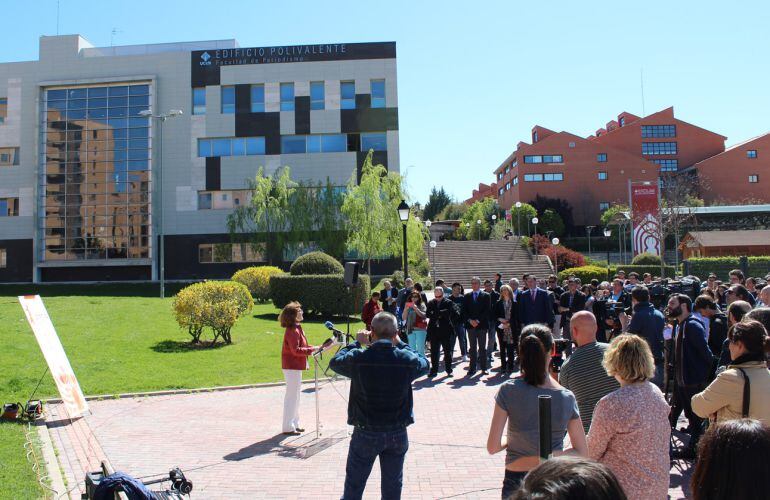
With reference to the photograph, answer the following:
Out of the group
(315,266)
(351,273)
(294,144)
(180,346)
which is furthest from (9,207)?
(351,273)

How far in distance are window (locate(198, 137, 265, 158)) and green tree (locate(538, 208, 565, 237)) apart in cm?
3159

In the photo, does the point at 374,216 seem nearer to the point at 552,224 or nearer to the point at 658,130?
the point at 552,224

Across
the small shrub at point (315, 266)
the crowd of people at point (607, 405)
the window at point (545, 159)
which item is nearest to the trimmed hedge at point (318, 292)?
the small shrub at point (315, 266)

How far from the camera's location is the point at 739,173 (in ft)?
228

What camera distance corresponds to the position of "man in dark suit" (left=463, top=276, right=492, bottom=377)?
12.4 metres

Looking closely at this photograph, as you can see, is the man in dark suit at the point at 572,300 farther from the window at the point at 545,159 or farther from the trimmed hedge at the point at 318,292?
the window at the point at 545,159

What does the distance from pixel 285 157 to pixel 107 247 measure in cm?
1466

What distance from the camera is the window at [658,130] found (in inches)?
2995

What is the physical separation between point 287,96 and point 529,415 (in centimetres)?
4261

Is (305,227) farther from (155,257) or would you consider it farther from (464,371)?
(464,371)

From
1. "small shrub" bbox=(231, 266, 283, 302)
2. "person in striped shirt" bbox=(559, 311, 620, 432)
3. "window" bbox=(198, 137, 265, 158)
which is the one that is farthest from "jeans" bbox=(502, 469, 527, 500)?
"window" bbox=(198, 137, 265, 158)

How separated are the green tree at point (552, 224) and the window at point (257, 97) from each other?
31.9 metres

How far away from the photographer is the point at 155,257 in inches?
1729

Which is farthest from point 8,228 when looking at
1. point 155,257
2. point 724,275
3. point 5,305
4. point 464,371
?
point 724,275
